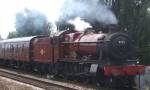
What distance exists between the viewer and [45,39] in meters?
24.9

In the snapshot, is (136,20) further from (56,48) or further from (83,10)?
(56,48)

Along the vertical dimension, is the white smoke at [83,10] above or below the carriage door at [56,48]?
above

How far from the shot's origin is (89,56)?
781 inches

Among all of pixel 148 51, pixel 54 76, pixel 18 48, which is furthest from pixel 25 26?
pixel 54 76

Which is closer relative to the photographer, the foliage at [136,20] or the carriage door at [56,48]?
the carriage door at [56,48]

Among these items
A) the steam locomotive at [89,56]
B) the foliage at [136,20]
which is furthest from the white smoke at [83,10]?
the foliage at [136,20]

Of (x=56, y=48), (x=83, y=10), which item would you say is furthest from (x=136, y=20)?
(x=56, y=48)

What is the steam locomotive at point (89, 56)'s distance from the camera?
18453mm

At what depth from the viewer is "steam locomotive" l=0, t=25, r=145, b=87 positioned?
60.5 ft

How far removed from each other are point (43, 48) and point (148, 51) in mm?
8985

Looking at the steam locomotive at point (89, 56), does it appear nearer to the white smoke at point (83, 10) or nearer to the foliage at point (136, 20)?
the white smoke at point (83, 10)

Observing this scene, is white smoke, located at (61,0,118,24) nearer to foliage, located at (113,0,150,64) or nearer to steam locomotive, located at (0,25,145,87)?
steam locomotive, located at (0,25,145,87)

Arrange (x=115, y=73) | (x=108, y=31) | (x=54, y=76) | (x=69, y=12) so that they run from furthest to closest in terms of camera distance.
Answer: (x=69, y=12) → (x=54, y=76) → (x=108, y=31) → (x=115, y=73)

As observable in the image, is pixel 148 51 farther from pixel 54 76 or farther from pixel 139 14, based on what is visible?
pixel 54 76
